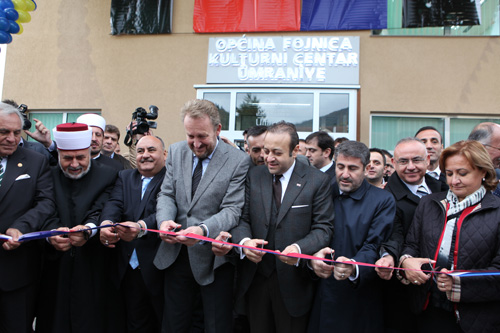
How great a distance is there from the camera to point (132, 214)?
3.09m

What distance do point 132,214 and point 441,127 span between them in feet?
22.8

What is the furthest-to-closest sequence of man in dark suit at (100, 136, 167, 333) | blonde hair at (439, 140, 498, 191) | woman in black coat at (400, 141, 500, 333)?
man in dark suit at (100, 136, 167, 333)
blonde hair at (439, 140, 498, 191)
woman in black coat at (400, 141, 500, 333)

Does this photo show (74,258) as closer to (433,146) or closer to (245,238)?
(245,238)

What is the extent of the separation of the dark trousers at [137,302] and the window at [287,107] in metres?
5.05

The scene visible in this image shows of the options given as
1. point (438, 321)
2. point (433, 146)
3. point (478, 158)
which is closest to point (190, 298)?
point (438, 321)

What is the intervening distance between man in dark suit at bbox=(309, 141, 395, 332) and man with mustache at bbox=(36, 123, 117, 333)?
1813 millimetres

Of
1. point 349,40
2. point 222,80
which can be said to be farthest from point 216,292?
point 349,40

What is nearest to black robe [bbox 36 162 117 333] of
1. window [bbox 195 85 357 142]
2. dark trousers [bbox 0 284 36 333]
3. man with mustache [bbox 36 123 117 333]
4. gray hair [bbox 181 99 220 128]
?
man with mustache [bbox 36 123 117 333]

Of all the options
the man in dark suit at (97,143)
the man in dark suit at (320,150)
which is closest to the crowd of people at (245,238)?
the man in dark suit at (97,143)

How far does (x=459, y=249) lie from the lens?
223 centimetres

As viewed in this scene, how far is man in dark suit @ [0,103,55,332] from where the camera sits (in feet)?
8.72

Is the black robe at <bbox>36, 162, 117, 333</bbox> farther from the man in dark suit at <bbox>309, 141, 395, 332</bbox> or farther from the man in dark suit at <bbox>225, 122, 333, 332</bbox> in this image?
the man in dark suit at <bbox>309, 141, 395, 332</bbox>

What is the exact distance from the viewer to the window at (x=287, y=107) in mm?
7582

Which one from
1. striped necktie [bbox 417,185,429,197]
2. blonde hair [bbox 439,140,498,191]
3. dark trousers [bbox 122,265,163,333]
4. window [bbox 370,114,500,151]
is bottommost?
dark trousers [bbox 122,265,163,333]
